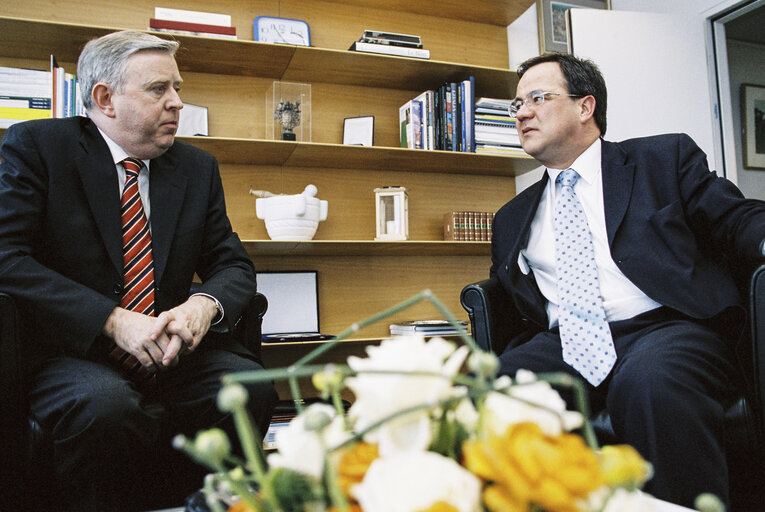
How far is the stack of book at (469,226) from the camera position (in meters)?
2.97

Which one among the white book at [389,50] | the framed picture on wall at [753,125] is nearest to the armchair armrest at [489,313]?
the white book at [389,50]

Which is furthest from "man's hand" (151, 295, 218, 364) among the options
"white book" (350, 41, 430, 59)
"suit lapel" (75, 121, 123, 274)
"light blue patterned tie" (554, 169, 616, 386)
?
"white book" (350, 41, 430, 59)

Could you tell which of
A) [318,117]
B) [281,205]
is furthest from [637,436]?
[318,117]

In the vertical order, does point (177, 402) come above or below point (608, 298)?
below

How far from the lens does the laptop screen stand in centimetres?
278

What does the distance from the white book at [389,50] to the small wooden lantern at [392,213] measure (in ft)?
2.08

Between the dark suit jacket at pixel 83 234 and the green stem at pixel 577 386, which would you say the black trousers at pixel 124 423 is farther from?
the green stem at pixel 577 386

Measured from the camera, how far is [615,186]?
183 centimetres

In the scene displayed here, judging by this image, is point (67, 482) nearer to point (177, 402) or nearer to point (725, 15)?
point (177, 402)

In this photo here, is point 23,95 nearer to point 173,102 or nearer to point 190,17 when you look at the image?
point 190,17

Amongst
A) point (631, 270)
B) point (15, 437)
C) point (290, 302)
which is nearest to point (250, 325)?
point (15, 437)

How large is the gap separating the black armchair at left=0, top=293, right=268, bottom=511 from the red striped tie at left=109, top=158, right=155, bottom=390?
24 centimetres

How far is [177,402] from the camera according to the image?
1592 millimetres

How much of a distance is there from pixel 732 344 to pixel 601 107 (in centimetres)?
91
